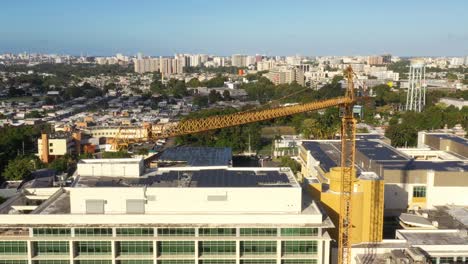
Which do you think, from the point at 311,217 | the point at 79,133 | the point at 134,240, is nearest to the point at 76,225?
the point at 134,240

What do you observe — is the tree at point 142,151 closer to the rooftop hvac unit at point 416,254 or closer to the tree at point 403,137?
the tree at point 403,137

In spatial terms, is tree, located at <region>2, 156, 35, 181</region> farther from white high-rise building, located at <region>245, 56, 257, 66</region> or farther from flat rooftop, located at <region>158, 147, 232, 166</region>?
white high-rise building, located at <region>245, 56, 257, 66</region>

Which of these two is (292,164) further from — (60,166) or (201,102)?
(201,102)

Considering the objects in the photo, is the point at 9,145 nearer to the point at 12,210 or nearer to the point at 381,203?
the point at 12,210

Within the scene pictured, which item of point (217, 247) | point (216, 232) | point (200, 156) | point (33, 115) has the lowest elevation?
point (200, 156)

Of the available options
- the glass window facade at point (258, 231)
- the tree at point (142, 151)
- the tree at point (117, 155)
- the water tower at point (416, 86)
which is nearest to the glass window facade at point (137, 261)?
the glass window facade at point (258, 231)

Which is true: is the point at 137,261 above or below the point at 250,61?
below

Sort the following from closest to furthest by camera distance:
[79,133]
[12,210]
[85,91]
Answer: [12,210] < [79,133] < [85,91]

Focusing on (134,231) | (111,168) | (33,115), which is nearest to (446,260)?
(134,231)
